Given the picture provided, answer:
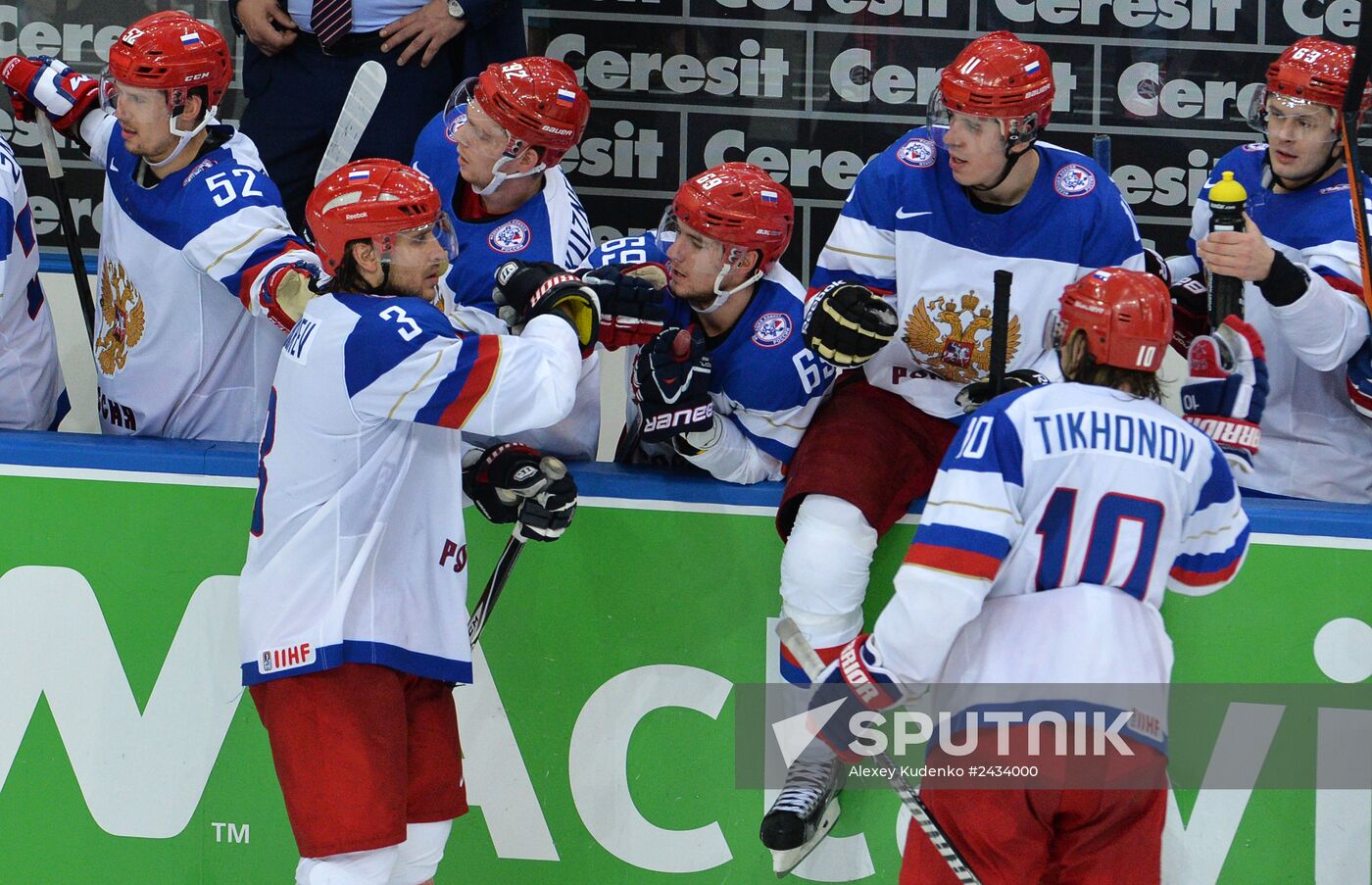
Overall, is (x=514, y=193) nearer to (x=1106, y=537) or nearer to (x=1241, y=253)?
(x=1241, y=253)

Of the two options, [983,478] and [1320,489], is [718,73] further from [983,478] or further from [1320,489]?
[983,478]

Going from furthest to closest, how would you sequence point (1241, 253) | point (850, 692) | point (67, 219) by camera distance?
1. point (67, 219)
2. point (1241, 253)
3. point (850, 692)

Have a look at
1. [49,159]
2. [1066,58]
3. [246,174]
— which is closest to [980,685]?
[246,174]

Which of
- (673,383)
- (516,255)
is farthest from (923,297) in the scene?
(516,255)

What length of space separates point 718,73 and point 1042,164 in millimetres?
1955

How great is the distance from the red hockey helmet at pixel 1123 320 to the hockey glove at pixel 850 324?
18.7 inches

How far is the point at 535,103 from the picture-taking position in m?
3.51

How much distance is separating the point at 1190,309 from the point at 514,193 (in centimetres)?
146

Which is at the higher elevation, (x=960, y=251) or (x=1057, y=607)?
(x=960, y=251)

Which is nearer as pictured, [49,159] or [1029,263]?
[1029,263]

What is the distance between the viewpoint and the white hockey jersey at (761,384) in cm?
326

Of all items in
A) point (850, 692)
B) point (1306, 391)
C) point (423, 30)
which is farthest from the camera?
point (423, 30)

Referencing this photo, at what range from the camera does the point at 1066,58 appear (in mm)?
5039

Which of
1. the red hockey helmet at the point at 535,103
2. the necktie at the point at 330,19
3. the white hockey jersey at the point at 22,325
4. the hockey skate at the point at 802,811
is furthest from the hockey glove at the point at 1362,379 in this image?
the white hockey jersey at the point at 22,325
